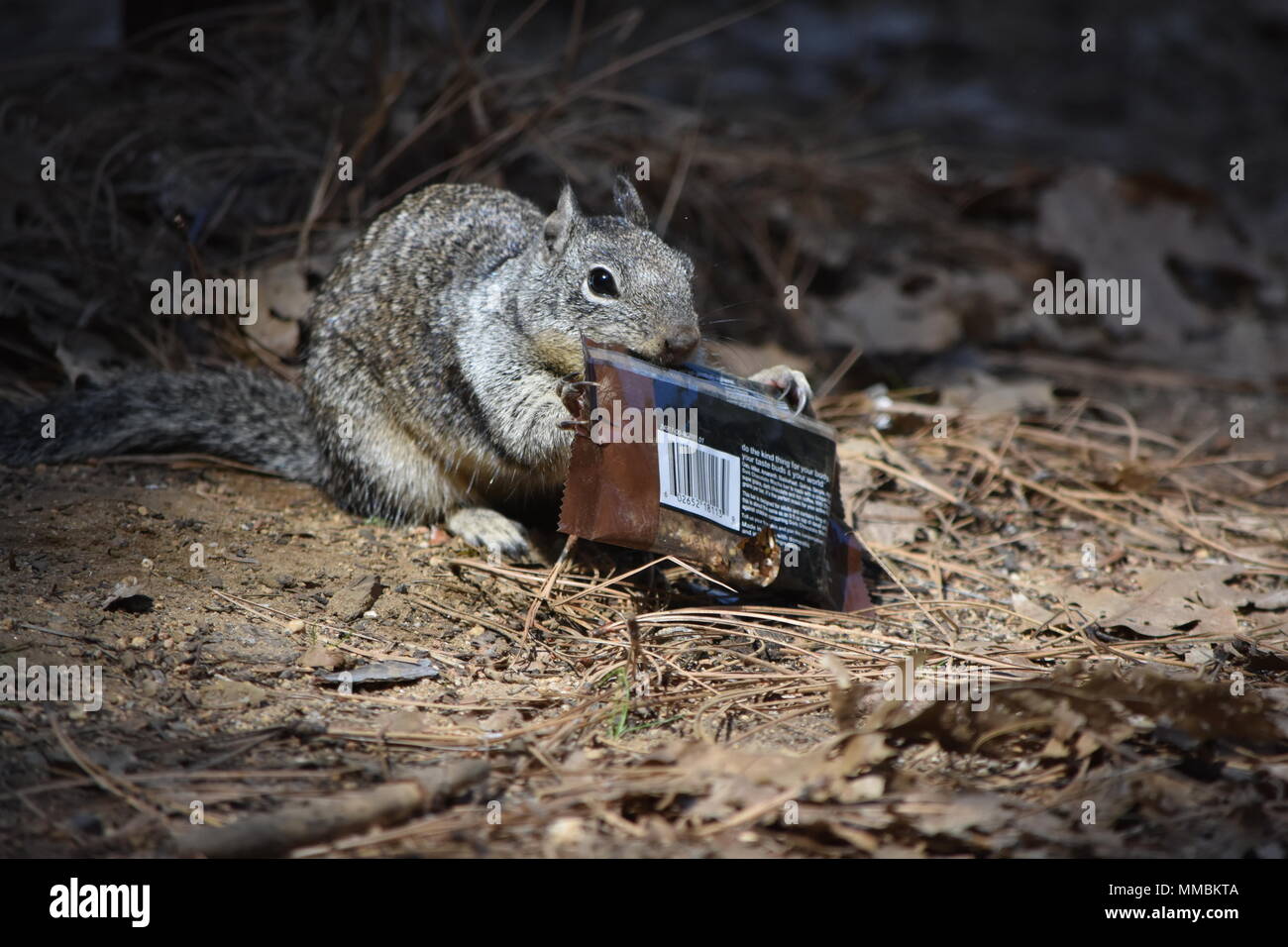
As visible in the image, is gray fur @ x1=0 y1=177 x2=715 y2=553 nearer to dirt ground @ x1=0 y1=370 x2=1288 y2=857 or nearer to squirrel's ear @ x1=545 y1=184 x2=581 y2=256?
squirrel's ear @ x1=545 y1=184 x2=581 y2=256

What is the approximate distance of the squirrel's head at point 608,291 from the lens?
340cm

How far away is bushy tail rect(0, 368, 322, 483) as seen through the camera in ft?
12.9

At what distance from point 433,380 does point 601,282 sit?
864mm

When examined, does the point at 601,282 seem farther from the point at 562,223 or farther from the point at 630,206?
the point at 630,206

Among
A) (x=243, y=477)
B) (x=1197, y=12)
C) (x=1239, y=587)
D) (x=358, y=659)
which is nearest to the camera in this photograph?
(x=358, y=659)

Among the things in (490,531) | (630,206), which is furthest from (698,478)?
(630,206)

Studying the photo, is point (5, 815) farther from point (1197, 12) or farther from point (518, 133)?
point (1197, 12)

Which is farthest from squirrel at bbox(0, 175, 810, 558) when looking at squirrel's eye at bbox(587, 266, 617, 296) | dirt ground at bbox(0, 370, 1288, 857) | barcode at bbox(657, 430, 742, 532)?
barcode at bbox(657, 430, 742, 532)

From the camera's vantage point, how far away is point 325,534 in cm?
391

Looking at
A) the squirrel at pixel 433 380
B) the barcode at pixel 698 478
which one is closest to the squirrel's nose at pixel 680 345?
the squirrel at pixel 433 380

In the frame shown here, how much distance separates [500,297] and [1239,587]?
110 inches

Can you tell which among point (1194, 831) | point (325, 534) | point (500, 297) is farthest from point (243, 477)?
point (1194, 831)

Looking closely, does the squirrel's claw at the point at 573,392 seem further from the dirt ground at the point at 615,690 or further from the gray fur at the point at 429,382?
the dirt ground at the point at 615,690

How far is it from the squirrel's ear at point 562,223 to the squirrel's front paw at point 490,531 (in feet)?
3.36
